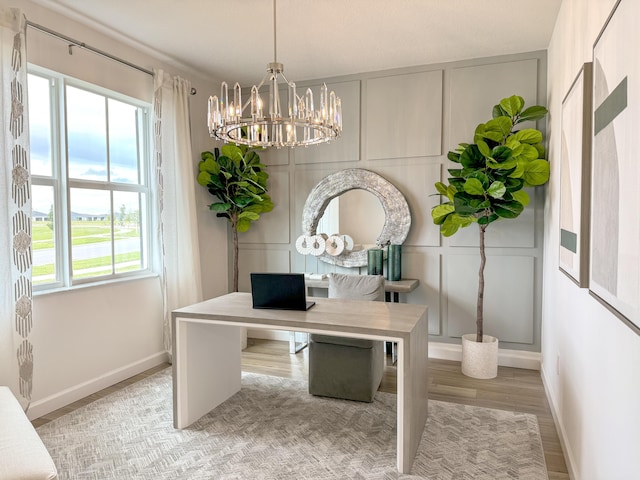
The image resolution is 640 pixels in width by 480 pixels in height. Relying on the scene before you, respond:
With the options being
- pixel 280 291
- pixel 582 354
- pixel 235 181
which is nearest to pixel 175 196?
pixel 235 181

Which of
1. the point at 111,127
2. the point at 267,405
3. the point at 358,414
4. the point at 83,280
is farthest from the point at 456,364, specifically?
the point at 111,127

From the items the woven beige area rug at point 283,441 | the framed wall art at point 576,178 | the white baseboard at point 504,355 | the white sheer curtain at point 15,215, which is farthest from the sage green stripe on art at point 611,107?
the white sheer curtain at point 15,215

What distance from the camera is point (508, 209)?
332 centimetres

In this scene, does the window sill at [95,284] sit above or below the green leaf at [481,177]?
below

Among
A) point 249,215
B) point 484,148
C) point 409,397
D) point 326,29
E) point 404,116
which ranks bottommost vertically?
point 409,397

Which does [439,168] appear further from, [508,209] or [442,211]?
[508,209]

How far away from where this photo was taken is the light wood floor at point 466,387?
2.71 meters

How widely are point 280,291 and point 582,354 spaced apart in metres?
1.62

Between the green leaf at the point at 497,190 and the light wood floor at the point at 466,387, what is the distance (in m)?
1.50

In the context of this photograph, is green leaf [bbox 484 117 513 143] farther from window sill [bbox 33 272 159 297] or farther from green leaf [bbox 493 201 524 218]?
window sill [bbox 33 272 159 297]

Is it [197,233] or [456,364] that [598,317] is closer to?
[456,364]

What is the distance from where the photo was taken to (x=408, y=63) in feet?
13.2

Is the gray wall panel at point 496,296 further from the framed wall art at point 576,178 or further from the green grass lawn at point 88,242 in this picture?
the green grass lawn at point 88,242

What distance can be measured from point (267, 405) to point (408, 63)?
3221mm
